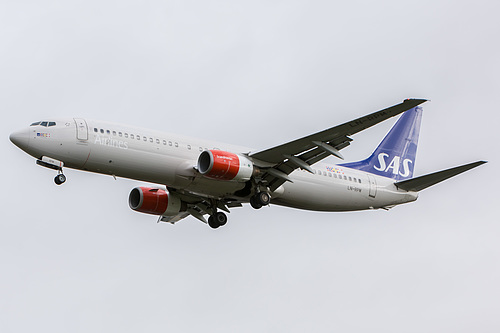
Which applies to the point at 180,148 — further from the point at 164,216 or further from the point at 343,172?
the point at 343,172

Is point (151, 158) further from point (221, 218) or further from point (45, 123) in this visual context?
point (221, 218)

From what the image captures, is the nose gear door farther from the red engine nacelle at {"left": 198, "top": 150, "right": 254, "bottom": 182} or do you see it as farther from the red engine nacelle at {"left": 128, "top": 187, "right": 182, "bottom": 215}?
the red engine nacelle at {"left": 128, "top": 187, "right": 182, "bottom": 215}

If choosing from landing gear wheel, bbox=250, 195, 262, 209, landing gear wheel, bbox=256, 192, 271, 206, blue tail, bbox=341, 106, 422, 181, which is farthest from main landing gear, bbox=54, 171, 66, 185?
blue tail, bbox=341, 106, 422, 181

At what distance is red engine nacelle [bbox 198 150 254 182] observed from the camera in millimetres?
37800

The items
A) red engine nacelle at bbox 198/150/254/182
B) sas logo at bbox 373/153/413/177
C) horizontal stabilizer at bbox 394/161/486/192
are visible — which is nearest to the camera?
red engine nacelle at bbox 198/150/254/182

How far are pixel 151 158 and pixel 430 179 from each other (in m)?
15.5

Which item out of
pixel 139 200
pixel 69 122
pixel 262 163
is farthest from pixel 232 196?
pixel 69 122

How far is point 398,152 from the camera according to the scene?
49812 mm

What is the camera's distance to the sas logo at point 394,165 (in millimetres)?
47759

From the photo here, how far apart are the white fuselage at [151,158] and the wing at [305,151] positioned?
1240 mm

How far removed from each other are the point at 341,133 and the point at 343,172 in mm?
7004

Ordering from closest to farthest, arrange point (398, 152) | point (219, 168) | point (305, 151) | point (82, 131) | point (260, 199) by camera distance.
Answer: point (82, 131), point (219, 168), point (305, 151), point (260, 199), point (398, 152)

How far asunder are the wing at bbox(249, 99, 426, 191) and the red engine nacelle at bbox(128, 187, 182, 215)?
20.0ft

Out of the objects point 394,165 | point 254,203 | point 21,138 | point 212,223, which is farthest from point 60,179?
point 394,165
